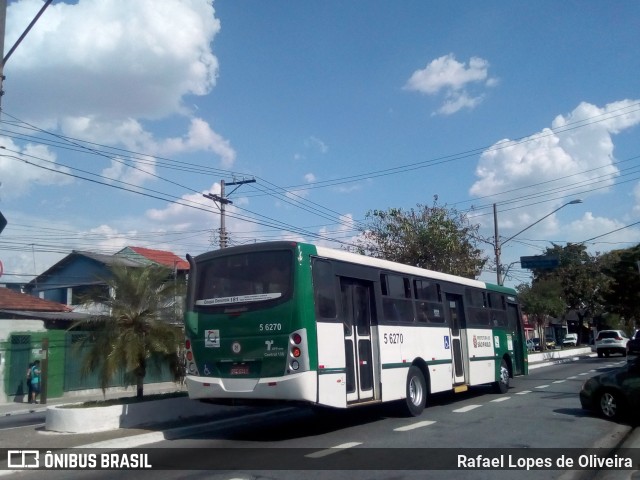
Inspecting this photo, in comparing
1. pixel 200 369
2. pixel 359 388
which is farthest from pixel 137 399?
pixel 359 388

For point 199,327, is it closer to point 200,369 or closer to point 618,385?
point 200,369

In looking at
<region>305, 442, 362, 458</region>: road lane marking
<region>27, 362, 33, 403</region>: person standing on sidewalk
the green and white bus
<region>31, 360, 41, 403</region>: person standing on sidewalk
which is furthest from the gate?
<region>305, 442, 362, 458</region>: road lane marking

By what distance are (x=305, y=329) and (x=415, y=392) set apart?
456 cm

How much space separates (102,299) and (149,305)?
0.99 metres

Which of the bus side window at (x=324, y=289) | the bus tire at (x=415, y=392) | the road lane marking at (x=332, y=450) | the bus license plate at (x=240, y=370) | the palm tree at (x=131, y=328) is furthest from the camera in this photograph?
the bus tire at (x=415, y=392)

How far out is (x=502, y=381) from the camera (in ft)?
62.6

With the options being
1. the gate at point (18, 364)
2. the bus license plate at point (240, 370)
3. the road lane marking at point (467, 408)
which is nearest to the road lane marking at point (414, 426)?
the road lane marking at point (467, 408)

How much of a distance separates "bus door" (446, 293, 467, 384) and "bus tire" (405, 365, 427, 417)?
6.73 ft

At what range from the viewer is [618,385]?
1305cm

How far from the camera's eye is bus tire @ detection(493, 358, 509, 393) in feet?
62.4

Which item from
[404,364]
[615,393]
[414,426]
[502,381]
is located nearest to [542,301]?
[502,381]

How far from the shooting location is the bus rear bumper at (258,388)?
10344 mm

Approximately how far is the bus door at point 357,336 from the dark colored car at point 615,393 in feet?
15.5

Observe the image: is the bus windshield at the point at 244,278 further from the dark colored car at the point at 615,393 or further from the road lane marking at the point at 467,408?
the dark colored car at the point at 615,393
